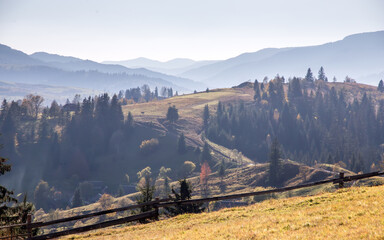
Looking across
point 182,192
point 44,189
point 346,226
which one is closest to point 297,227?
point 346,226

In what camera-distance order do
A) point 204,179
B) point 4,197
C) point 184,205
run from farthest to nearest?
point 204,179 → point 184,205 → point 4,197

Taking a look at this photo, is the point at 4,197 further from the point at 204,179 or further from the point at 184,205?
the point at 204,179

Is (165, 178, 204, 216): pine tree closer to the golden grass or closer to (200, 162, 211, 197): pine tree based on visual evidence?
the golden grass

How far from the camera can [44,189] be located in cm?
19125

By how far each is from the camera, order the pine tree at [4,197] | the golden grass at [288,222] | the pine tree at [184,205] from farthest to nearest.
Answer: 1. the pine tree at [184,205]
2. the pine tree at [4,197]
3. the golden grass at [288,222]

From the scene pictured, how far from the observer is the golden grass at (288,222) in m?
15.2

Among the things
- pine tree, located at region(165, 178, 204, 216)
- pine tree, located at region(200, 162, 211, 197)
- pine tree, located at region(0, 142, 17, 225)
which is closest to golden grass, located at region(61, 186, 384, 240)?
pine tree, located at region(0, 142, 17, 225)

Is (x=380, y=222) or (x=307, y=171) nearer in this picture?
(x=380, y=222)

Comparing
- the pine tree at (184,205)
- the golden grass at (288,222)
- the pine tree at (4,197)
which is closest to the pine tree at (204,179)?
the pine tree at (184,205)

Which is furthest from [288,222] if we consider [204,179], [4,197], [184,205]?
[204,179]

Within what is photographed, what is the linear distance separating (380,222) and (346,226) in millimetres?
1339

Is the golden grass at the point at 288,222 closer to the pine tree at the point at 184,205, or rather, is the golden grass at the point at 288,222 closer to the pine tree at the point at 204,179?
the pine tree at the point at 184,205

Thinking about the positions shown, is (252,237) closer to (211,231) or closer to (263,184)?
(211,231)

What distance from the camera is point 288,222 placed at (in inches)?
715
